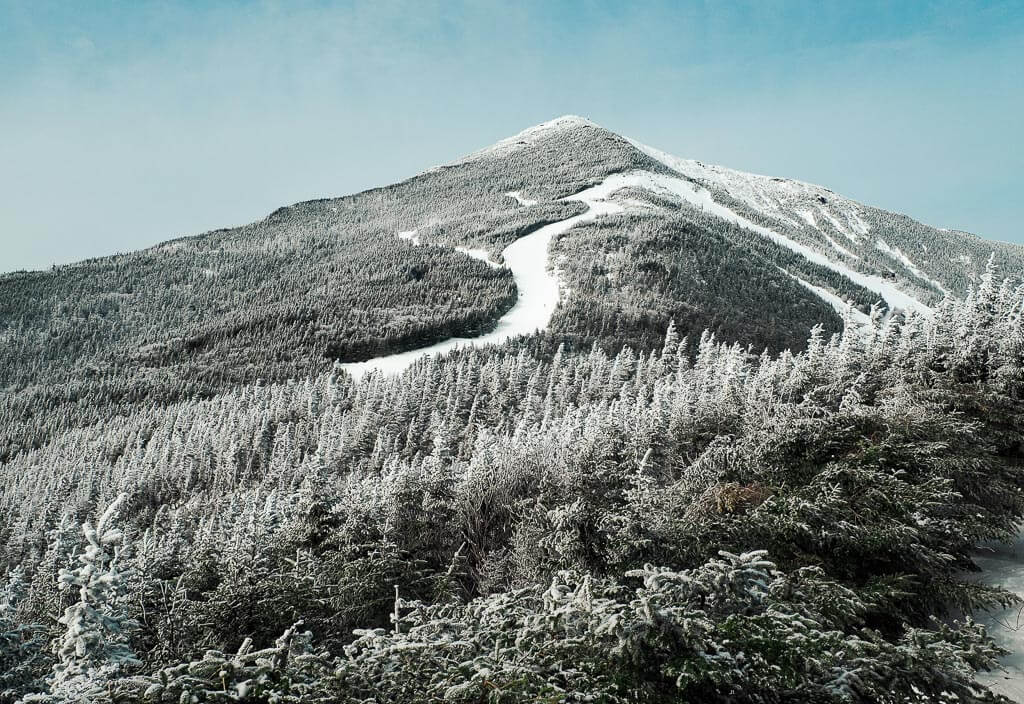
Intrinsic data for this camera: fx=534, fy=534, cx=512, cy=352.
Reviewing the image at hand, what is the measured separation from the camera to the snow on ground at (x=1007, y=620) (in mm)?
7883

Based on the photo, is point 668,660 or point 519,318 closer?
point 668,660

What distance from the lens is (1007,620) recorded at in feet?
30.0

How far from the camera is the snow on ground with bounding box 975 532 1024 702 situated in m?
7.88

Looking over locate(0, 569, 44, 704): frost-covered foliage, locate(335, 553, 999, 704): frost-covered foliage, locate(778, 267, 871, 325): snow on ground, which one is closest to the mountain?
locate(778, 267, 871, 325): snow on ground

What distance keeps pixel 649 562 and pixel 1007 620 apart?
20.8 feet

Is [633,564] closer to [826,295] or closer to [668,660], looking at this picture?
[668,660]

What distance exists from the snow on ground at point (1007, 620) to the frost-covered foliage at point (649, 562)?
502 millimetres

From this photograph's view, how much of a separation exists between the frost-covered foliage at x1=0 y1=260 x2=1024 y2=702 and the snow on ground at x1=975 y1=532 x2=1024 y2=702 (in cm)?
50

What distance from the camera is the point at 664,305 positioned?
14950cm

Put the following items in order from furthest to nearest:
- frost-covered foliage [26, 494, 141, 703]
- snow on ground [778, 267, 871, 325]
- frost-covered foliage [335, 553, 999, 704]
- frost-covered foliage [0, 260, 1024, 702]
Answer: snow on ground [778, 267, 871, 325]
frost-covered foliage [26, 494, 141, 703]
frost-covered foliage [0, 260, 1024, 702]
frost-covered foliage [335, 553, 999, 704]

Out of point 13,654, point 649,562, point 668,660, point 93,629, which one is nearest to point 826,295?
point 649,562

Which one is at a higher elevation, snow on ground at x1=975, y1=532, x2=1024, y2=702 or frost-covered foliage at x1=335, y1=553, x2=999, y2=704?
frost-covered foliage at x1=335, y1=553, x2=999, y2=704

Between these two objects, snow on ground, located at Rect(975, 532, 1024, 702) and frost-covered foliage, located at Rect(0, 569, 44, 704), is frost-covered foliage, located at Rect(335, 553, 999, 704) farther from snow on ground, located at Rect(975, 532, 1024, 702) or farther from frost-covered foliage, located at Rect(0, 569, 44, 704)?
frost-covered foliage, located at Rect(0, 569, 44, 704)

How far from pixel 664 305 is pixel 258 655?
151 metres
